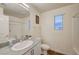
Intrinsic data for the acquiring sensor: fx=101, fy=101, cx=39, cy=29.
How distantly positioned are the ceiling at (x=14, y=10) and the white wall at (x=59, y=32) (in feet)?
0.81

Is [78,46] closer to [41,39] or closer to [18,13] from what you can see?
[41,39]

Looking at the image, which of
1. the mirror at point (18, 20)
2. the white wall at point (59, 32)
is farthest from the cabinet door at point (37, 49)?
the mirror at point (18, 20)

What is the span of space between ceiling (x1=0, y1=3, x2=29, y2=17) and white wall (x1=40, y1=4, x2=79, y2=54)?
0.81ft

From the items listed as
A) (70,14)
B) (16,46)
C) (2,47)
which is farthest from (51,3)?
(2,47)

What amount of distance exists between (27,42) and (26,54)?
0.17 m

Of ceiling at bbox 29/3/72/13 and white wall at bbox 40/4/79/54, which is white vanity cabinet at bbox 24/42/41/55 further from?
ceiling at bbox 29/3/72/13

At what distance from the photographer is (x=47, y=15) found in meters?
1.39

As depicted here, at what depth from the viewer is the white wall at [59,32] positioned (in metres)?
1.32

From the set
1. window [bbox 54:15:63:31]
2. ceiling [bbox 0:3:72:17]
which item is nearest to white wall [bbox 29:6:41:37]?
ceiling [bbox 0:3:72:17]

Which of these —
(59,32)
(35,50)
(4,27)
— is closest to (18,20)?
(4,27)

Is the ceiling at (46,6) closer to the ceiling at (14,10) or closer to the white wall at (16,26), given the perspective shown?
the ceiling at (14,10)

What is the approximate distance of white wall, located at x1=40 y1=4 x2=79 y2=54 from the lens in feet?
4.32

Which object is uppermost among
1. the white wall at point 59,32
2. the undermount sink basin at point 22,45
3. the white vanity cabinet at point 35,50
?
the white wall at point 59,32

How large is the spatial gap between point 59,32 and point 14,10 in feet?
2.22
